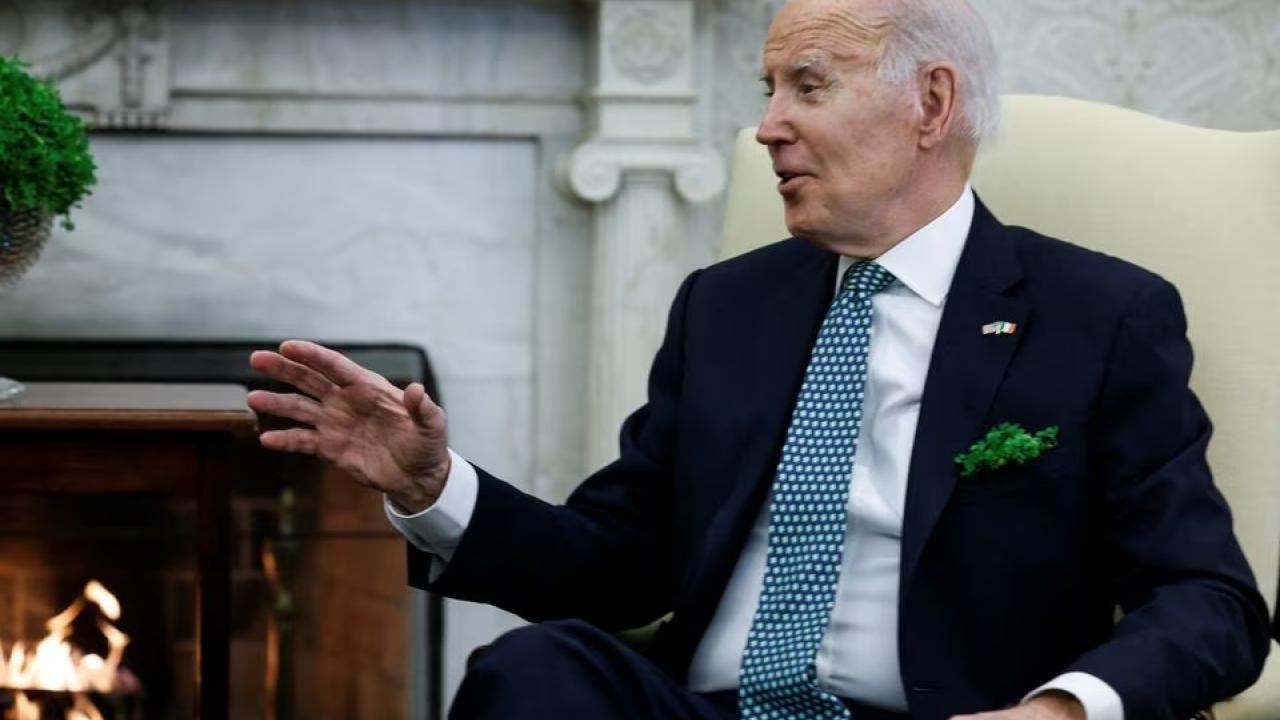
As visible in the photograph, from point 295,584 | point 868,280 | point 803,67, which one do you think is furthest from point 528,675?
point 295,584

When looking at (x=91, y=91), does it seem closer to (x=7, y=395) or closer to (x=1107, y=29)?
(x=7, y=395)

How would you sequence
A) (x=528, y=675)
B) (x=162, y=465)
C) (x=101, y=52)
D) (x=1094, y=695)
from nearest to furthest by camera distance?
(x=1094, y=695)
(x=528, y=675)
(x=162, y=465)
(x=101, y=52)

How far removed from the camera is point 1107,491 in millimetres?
1888

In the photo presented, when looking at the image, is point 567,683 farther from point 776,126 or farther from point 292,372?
point 776,126

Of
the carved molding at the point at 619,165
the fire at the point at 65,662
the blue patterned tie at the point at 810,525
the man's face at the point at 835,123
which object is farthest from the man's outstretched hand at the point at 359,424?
the carved molding at the point at 619,165

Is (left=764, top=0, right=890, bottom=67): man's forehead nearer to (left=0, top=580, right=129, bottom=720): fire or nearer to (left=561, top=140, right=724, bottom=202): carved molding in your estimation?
(left=0, top=580, right=129, bottom=720): fire

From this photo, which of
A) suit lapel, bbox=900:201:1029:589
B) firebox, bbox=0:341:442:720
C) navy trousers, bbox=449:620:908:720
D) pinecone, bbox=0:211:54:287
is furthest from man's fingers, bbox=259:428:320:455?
firebox, bbox=0:341:442:720

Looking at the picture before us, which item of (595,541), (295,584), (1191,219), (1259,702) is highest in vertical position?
(1191,219)

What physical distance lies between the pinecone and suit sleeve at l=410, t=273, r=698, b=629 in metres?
0.84

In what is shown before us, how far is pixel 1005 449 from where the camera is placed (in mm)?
1896

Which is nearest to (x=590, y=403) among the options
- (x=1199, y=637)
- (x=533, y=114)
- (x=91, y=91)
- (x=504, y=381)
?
(x=504, y=381)

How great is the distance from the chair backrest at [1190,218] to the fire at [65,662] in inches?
35.6

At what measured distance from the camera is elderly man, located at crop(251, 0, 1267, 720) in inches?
72.1

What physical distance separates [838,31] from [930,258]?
25 cm
